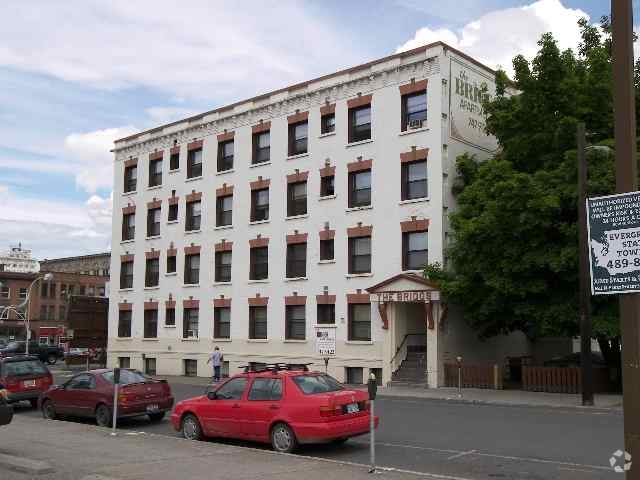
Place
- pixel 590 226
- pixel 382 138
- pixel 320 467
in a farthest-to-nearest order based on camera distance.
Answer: pixel 382 138, pixel 320 467, pixel 590 226

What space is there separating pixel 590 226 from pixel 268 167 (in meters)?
30.2

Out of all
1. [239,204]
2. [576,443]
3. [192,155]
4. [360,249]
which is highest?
[192,155]

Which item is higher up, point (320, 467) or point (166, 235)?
point (166, 235)

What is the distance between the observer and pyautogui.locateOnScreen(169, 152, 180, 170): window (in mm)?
42594

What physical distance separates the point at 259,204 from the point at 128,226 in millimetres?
11900

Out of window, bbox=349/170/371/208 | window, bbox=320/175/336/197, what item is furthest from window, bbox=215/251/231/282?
window, bbox=349/170/371/208

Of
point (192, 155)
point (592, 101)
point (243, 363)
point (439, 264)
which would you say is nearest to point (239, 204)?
point (192, 155)

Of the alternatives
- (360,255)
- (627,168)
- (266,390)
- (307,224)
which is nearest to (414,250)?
(360,255)

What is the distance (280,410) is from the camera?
44.2 ft

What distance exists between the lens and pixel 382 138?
32.0m

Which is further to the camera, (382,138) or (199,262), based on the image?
(199,262)

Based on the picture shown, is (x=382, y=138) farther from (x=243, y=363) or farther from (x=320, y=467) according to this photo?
(x=320, y=467)

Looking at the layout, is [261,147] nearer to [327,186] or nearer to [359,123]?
[327,186]

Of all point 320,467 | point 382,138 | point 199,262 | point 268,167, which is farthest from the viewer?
point 199,262
